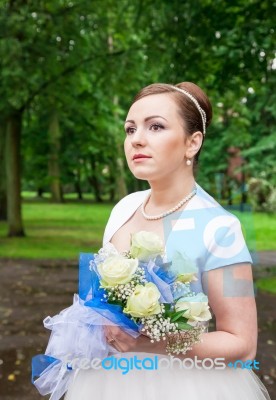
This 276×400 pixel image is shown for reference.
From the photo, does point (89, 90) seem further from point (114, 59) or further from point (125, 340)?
point (125, 340)

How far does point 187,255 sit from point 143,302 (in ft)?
0.78

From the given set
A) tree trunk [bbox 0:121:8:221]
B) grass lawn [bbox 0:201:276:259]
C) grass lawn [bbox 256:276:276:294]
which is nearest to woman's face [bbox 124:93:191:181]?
grass lawn [bbox 256:276:276:294]

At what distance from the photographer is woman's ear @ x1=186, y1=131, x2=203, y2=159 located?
6.55 feet

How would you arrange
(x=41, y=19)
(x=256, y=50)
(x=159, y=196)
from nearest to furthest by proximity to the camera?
(x=159, y=196)
(x=256, y=50)
(x=41, y=19)

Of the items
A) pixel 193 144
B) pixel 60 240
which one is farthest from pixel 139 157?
pixel 60 240

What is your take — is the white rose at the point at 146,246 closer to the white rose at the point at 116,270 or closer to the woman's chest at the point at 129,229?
the white rose at the point at 116,270

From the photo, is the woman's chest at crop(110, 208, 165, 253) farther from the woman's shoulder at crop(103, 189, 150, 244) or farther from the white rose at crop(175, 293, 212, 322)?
the white rose at crop(175, 293, 212, 322)

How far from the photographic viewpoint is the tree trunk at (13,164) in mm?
18141

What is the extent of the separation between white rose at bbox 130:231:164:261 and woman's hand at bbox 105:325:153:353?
23 cm

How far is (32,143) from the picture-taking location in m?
24.5

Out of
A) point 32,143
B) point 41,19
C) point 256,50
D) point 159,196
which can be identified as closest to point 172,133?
point 159,196

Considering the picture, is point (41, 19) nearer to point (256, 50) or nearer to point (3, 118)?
point (3, 118)

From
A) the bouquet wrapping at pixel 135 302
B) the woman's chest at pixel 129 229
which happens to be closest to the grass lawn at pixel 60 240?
the woman's chest at pixel 129 229

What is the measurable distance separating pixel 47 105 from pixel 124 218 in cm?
1629
